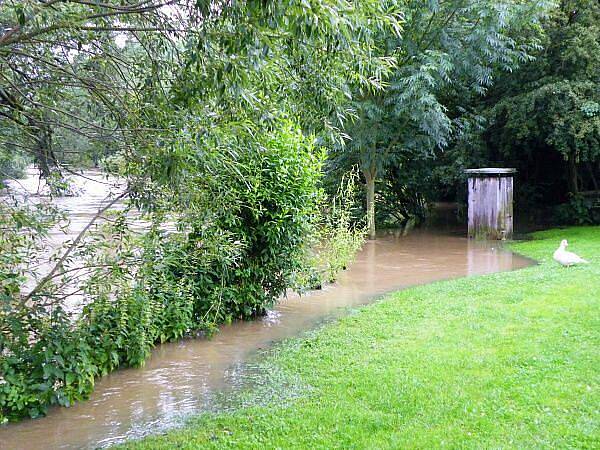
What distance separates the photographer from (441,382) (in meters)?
5.28

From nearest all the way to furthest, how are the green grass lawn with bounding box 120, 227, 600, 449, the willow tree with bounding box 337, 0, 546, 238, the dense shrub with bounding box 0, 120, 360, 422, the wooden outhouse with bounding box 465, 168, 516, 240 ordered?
Result: the green grass lawn with bounding box 120, 227, 600, 449
the dense shrub with bounding box 0, 120, 360, 422
the willow tree with bounding box 337, 0, 546, 238
the wooden outhouse with bounding box 465, 168, 516, 240

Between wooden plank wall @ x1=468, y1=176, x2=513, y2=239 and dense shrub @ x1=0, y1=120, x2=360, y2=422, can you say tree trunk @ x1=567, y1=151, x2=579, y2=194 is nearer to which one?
wooden plank wall @ x1=468, y1=176, x2=513, y2=239

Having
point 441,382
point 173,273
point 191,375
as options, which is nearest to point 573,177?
point 173,273

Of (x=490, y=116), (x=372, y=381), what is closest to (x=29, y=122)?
(x=372, y=381)

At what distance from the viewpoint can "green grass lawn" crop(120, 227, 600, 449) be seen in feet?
14.2

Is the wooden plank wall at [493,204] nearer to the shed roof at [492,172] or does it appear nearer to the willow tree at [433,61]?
the shed roof at [492,172]

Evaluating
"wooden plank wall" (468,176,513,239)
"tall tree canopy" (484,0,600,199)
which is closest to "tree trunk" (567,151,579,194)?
"tall tree canopy" (484,0,600,199)

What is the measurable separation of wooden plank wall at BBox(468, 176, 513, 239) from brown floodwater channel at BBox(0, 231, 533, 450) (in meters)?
3.84

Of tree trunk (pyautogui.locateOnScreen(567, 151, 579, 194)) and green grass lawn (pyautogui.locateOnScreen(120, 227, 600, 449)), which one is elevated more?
tree trunk (pyautogui.locateOnScreen(567, 151, 579, 194))

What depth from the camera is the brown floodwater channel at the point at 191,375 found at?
5.00 m

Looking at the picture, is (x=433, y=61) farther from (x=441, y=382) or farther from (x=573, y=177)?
(x=441, y=382)

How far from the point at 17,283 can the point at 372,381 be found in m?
3.22

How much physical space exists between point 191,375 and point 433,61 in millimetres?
10792

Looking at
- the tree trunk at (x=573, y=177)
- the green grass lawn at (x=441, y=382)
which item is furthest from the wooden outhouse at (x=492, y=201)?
the green grass lawn at (x=441, y=382)
